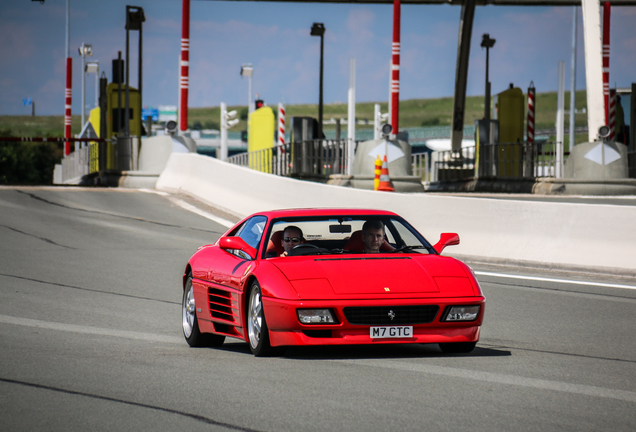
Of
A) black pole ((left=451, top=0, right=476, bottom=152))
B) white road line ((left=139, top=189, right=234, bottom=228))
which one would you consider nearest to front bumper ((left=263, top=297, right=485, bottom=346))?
white road line ((left=139, top=189, right=234, bottom=228))

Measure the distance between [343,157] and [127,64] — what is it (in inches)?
375

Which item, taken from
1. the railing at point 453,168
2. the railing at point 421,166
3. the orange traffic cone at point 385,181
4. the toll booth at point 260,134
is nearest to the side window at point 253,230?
the orange traffic cone at point 385,181

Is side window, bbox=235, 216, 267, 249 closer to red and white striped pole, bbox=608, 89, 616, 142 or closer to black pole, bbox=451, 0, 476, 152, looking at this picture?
red and white striped pole, bbox=608, 89, 616, 142

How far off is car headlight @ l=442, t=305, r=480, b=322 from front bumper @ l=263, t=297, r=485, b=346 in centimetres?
4

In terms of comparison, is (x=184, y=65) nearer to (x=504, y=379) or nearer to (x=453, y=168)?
(x=453, y=168)

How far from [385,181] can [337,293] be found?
16.7 m

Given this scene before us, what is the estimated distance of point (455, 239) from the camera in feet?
27.6

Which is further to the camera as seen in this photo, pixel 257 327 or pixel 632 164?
pixel 632 164

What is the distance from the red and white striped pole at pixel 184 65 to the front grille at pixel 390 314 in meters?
22.0

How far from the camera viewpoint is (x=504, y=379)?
22.0 ft

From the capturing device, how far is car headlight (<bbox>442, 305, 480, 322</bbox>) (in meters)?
7.49

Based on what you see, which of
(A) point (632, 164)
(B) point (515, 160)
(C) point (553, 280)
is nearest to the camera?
(C) point (553, 280)

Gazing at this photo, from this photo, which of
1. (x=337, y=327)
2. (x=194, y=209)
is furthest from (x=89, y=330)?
(x=194, y=209)

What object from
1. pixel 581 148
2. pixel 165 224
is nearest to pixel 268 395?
pixel 165 224
